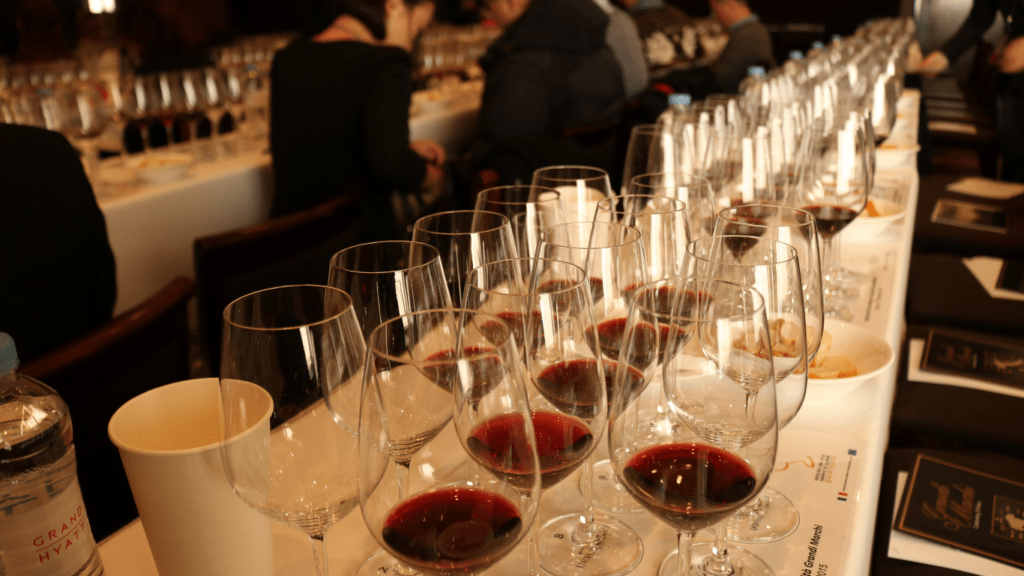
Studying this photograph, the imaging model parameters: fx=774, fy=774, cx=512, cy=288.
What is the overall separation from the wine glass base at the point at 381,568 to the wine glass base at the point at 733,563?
249 mm

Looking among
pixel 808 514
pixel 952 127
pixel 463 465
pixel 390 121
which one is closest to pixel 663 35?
pixel 952 127

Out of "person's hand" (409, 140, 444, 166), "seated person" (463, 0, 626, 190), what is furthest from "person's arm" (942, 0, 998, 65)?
"person's hand" (409, 140, 444, 166)

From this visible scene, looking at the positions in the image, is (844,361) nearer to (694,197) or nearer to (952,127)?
(694,197)

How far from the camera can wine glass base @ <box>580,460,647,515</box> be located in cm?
86

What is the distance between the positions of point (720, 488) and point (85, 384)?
2.84 feet

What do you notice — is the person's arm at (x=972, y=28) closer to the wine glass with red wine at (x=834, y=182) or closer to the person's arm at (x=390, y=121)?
the person's arm at (x=390, y=121)

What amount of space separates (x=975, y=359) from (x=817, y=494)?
988mm

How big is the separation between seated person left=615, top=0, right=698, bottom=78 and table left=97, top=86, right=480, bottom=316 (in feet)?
16.6

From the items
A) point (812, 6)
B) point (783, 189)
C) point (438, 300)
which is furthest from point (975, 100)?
point (438, 300)

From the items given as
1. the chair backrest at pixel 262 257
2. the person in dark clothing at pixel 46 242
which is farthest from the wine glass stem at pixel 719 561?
the person in dark clothing at pixel 46 242

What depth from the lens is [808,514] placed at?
2.81 ft

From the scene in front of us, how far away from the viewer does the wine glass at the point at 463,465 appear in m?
0.59

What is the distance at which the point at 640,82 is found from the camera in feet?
15.9

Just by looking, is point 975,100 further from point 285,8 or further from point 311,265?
point 285,8
